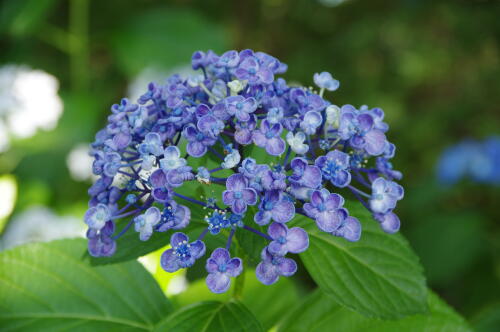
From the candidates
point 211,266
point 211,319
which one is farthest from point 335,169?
point 211,319

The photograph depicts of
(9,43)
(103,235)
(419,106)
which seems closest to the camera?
(103,235)

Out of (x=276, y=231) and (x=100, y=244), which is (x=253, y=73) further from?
(x=100, y=244)

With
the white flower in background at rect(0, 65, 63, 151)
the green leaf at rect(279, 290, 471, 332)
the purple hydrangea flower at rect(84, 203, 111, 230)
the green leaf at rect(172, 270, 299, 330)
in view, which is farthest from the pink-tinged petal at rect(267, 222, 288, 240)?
the white flower in background at rect(0, 65, 63, 151)

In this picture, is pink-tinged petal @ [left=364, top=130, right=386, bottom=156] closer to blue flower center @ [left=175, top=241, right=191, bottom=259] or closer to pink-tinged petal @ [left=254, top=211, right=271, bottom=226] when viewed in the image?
pink-tinged petal @ [left=254, top=211, right=271, bottom=226]

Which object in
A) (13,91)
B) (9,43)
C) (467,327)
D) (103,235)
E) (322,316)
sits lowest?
(467,327)

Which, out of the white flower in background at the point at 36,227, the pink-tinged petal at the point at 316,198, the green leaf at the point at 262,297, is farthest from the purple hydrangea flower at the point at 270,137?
the white flower in background at the point at 36,227

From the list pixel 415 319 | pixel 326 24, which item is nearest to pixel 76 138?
pixel 415 319

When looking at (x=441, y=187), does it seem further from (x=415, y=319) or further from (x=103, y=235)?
(x=103, y=235)
